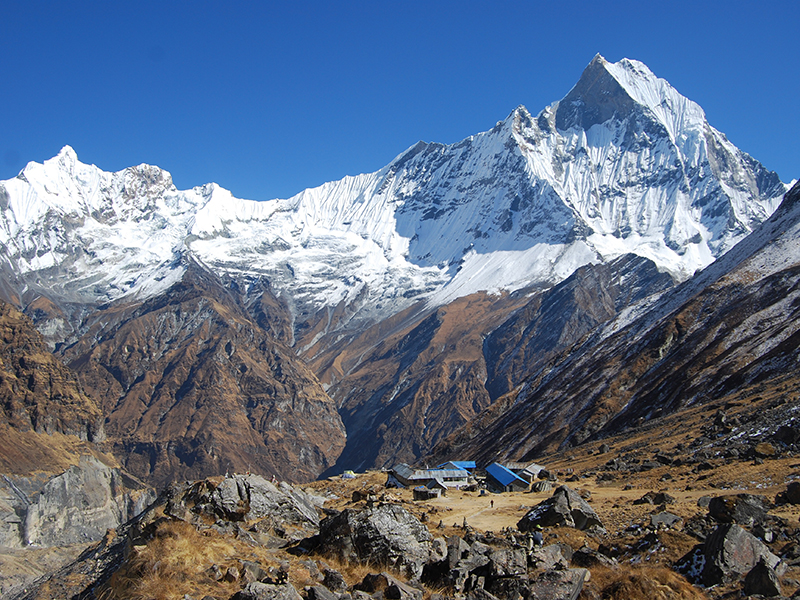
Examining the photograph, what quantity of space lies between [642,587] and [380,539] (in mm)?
8131

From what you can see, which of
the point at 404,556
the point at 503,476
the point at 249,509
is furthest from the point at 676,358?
the point at 404,556

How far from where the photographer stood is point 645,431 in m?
81.9

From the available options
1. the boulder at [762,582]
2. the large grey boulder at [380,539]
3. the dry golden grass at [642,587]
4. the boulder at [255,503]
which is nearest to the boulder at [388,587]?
the large grey boulder at [380,539]

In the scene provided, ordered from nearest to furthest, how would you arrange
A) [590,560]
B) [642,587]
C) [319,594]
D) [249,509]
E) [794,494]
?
[319,594] → [642,587] → [590,560] → [249,509] → [794,494]

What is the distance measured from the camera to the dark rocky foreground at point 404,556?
17453mm

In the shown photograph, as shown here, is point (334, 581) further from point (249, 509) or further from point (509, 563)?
point (249, 509)

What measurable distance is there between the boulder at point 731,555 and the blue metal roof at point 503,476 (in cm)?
3844

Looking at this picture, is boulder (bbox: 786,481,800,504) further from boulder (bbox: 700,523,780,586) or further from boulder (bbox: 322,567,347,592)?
boulder (bbox: 322,567,347,592)

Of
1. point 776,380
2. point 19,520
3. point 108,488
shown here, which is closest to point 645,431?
point 776,380

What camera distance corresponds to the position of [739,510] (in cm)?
2433

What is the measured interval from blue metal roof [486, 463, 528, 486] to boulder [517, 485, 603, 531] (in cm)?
2983

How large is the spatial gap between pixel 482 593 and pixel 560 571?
2.48 m

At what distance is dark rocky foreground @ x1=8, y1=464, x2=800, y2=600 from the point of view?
57.3 ft

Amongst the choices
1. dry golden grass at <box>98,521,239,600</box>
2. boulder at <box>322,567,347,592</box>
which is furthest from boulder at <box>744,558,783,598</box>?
dry golden grass at <box>98,521,239,600</box>
